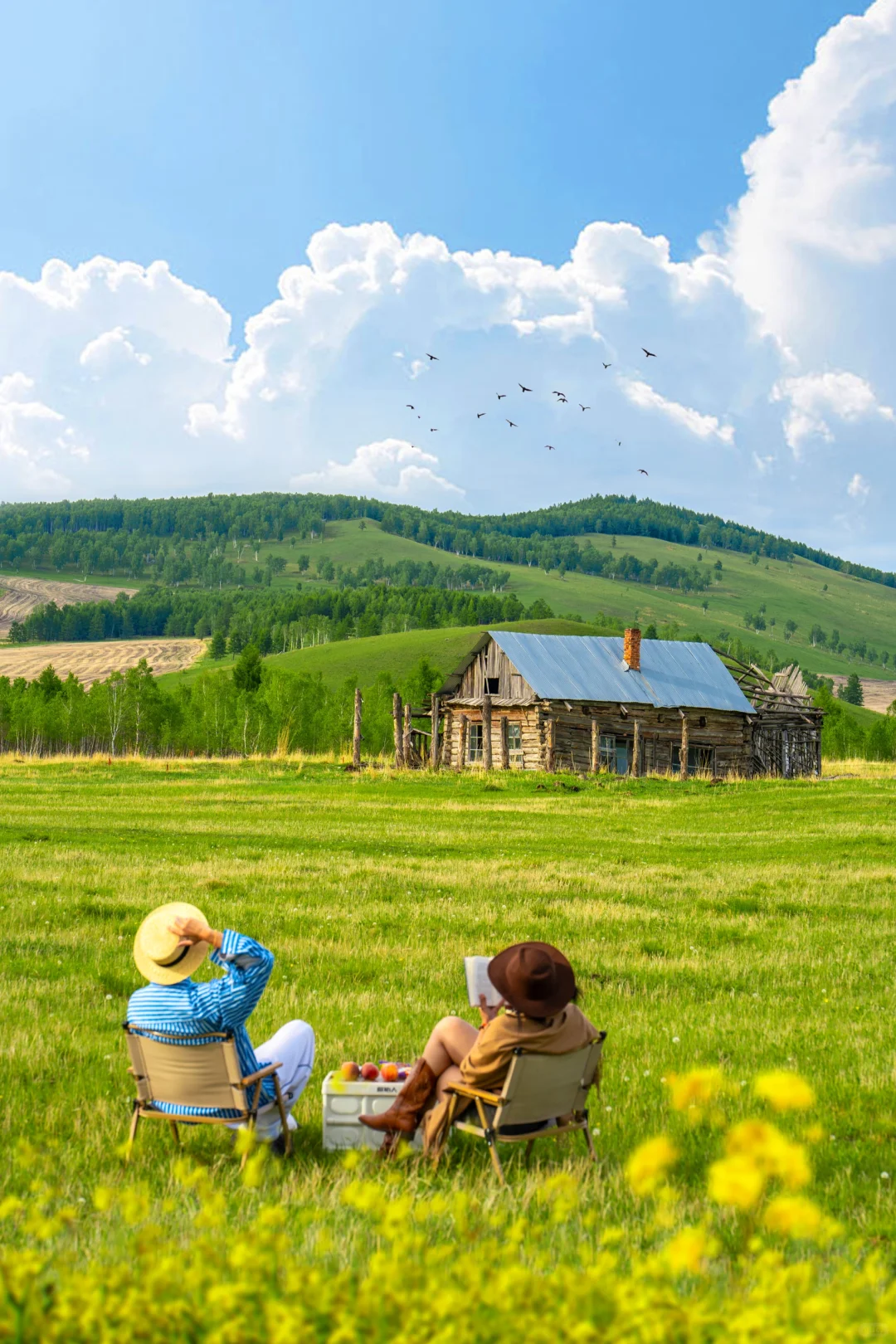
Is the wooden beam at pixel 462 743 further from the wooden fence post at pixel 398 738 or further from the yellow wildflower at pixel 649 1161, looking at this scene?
the yellow wildflower at pixel 649 1161

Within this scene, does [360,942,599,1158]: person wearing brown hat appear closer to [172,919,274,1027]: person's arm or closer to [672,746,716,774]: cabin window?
[172,919,274,1027]: person's arm

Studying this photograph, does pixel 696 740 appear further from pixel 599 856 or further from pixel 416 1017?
pixel 416 1017

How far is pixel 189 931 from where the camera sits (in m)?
6.52

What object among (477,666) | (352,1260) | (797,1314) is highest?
(477,666)

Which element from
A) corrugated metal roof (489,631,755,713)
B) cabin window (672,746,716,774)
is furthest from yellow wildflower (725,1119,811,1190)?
cabin window (672,746,716,774)

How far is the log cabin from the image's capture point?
175ft

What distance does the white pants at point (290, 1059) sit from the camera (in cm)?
707

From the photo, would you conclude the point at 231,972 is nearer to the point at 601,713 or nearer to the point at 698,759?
the point at 601,713

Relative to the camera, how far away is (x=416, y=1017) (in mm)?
9781

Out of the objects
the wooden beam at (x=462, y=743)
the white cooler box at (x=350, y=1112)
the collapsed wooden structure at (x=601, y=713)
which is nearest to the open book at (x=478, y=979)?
the white cooler box at (x=350, y=1112)

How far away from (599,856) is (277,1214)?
20.0 meters

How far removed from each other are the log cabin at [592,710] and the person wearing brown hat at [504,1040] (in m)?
43.0

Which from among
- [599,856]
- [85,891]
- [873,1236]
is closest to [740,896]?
[599,856]

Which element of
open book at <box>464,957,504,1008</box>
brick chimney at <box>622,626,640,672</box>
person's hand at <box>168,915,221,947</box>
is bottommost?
open book at <box>464,957,504,1008</box>
